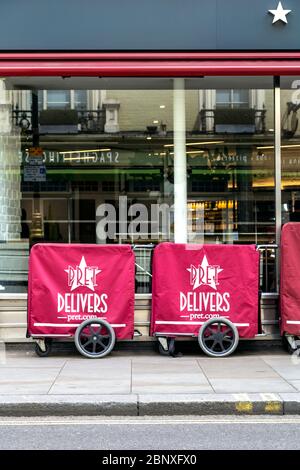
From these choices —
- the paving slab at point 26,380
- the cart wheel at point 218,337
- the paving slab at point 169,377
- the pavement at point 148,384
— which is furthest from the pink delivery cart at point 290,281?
the paving slab at point 26,380

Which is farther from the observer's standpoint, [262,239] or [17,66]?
[262,239]

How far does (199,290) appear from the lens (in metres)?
8.28

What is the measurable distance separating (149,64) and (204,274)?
9.94 feet

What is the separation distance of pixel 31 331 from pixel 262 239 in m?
3.81

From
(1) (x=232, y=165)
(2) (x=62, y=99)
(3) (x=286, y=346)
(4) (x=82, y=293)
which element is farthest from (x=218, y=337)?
(2) (x=62, y=99)

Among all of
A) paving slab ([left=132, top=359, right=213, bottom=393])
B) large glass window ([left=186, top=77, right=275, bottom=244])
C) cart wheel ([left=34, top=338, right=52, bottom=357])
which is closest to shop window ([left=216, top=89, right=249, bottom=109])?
large glass window ([left=186, top=77, right=275, bottom=244])

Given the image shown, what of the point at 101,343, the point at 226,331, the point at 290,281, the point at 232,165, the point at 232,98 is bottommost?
the point at 101,343

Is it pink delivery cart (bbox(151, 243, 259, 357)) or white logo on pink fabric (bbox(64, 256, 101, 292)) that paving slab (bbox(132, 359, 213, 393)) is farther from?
white logo on pink fabric (bbox(64, 256, 101, 292))

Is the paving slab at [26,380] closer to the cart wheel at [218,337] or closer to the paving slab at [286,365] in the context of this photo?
the cart wheel at [218,337]

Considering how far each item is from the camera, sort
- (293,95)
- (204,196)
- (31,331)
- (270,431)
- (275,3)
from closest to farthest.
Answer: (270,431), (31,331), (275,3), (293,95), (204,196)

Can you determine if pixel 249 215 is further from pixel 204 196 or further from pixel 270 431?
pixel 270 431

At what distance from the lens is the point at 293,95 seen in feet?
31.5

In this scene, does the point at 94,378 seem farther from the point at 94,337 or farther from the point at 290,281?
the point at 290,281

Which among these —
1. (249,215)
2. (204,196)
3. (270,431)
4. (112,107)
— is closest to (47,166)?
(112,107)
